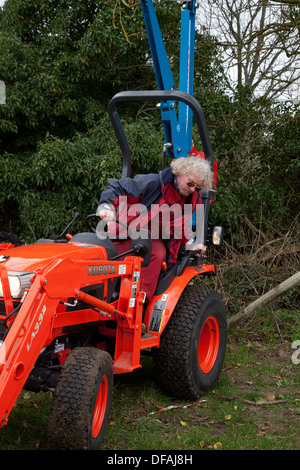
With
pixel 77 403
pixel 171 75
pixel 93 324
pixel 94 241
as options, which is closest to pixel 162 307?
pixel 93 324

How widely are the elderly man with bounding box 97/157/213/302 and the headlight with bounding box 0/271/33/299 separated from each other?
42.8 inches

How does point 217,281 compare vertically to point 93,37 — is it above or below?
below

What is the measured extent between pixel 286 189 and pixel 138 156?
9.59 feet

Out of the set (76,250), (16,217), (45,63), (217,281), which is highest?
(45,63)

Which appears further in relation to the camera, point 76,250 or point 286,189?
point 286,189

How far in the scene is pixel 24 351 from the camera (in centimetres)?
248

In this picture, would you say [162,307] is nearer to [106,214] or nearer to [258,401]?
[106,214]

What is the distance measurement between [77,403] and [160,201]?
1.77 meters

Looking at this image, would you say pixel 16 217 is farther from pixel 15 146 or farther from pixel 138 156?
pixel 138 156

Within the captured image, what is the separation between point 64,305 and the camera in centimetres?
300

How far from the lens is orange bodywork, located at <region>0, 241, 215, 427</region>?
2469 millimetres

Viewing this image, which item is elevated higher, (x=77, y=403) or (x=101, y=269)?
(x=101, y=269)

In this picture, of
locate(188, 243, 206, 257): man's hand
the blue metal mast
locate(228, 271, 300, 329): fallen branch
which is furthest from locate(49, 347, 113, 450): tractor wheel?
locate(228, 271, 300, 329): fallen branch

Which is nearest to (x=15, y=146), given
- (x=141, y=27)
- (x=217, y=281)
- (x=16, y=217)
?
(x=16, y=217)
